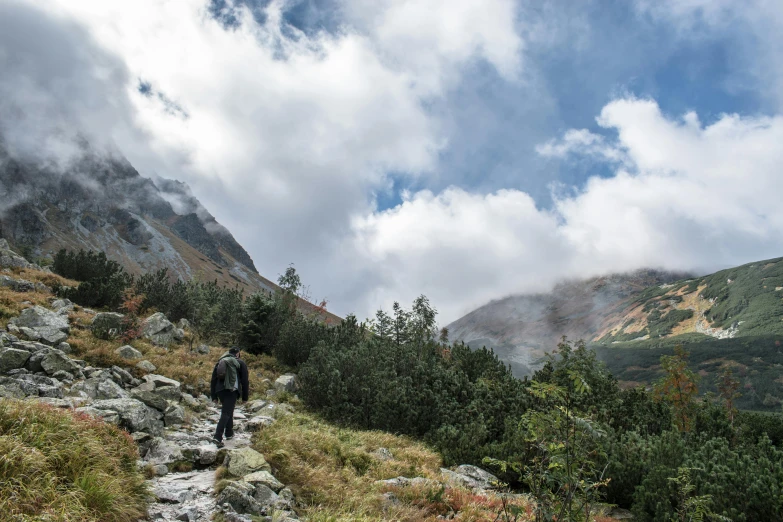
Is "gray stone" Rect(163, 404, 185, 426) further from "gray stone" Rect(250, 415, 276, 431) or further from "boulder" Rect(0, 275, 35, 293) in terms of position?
"boulder" Rect(0, 275, 35, 293)

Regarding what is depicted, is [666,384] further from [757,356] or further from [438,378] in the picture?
[757,356]

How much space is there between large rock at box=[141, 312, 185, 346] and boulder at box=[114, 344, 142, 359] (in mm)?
3319

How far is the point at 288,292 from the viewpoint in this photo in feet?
108

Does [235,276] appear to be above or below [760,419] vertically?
above

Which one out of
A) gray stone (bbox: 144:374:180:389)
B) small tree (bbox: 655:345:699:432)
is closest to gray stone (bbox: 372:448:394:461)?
gray stone (bbox: 144:374:180:389)

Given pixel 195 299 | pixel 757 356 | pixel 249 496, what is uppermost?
pixel 757 356

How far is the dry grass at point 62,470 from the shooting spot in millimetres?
3748

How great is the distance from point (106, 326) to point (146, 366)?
3.11m

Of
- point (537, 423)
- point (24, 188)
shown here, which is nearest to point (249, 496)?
point (537, 423)

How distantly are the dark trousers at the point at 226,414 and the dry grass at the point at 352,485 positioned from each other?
3.19ft

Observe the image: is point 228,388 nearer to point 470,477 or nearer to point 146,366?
point 470,477

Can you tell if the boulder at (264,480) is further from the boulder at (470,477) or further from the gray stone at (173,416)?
the gray stone at (173,416)

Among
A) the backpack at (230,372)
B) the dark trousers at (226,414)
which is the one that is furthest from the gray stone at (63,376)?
the dark trousers at (226,414)

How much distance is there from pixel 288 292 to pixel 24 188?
427 feet
